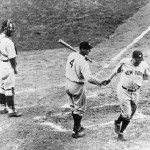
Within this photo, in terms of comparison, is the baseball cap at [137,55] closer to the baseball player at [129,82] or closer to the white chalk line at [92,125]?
the baseball player at [129,82]

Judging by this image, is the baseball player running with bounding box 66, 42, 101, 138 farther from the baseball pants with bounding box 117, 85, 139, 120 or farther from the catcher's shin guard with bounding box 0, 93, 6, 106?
the catcher's shin guard with bounding box 0, 93, 6, 106

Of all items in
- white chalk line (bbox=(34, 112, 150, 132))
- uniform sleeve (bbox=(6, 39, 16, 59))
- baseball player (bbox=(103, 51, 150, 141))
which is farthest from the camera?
uniform sleeve (bbox=(6, 39, 16, 59))

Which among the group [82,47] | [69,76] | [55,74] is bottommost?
[55,74]

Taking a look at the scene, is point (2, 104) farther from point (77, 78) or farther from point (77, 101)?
point (77, 78)

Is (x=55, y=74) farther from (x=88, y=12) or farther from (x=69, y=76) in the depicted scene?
(x=88, y=12)

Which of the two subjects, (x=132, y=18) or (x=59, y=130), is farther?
(x=132, y=18)

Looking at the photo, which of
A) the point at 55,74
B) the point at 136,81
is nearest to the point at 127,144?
the point at 136,81

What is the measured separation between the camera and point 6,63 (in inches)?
343

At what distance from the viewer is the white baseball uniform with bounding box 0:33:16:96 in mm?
8534

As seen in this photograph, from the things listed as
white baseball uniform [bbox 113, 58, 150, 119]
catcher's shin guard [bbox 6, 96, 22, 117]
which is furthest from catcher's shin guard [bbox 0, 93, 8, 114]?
white baseball uniform [bbox 113, 58, 150, 119]

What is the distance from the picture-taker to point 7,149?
7.03 m

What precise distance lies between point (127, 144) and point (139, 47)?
332 inches

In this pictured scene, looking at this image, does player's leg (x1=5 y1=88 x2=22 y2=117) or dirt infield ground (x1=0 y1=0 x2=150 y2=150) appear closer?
dirt infield ground (x1=0 y1=0 x2=150 y2=150)

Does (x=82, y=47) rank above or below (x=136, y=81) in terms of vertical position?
above
